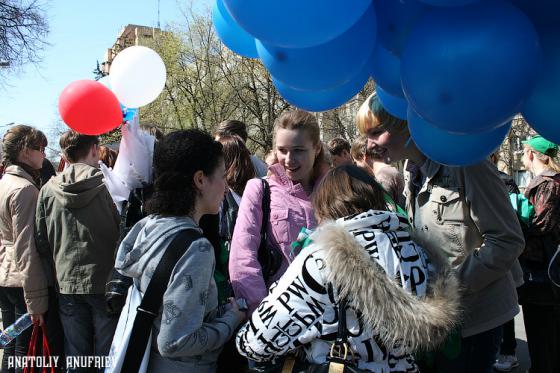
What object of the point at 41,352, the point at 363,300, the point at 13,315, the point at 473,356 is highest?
the point at 363,300

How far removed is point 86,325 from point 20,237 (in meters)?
0.85

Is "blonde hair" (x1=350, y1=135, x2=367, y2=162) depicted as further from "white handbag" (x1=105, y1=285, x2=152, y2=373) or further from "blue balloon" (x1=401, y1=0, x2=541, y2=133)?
"blue balloon" (x1=401, y1=0, x2=541, y2=133)

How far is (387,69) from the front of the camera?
173 cm

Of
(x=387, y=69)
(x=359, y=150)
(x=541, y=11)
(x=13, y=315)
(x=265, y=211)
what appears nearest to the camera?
(x=541, y=11)

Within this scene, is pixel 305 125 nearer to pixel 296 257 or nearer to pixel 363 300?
pixel 296 257

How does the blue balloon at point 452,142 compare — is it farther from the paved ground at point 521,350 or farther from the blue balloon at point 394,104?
the paved ground at point 521,350

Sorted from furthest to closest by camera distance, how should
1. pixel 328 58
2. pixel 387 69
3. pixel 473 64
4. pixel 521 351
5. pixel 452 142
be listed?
1. pixel 521 351
2. pixel 387 69
3. pixel 452 142
4. pixel 328 58
5. pixel 473 64

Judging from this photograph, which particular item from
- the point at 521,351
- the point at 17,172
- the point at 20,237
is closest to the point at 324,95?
the point at 20,237

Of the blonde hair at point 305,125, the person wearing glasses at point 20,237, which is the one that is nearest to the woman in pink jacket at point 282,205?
the blonde hair at point 305,125

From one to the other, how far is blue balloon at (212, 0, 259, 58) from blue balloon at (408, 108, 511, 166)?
691 millimetres

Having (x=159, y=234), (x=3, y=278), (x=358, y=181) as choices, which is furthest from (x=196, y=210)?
(x=3, y=278)

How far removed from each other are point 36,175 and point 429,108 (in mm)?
3751

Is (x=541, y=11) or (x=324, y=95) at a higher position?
(x=541, y=11)

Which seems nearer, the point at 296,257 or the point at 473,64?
the point at 473,64
